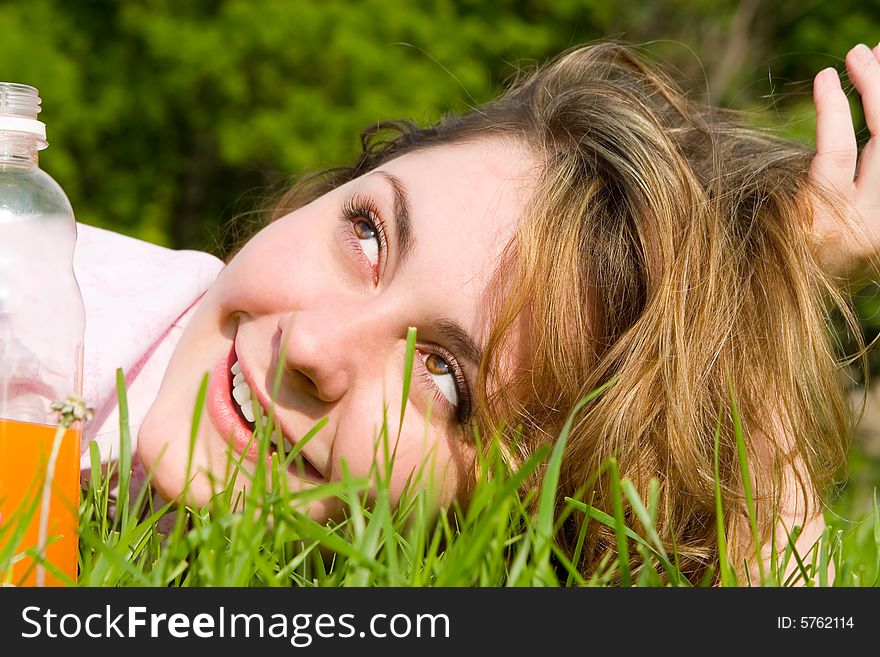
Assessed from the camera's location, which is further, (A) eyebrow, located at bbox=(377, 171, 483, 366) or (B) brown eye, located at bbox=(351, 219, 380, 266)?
(B) brown eye, located at bbox=(351, 219, 380, 266)

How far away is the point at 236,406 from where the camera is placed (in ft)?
6.30

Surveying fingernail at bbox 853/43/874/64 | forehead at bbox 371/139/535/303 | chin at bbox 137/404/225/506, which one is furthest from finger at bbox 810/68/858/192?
chin at bbox 137/404/225/506

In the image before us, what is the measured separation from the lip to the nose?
13 cm

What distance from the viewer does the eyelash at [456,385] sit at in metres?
1.83

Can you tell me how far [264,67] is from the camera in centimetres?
750

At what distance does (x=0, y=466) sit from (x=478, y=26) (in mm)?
7315

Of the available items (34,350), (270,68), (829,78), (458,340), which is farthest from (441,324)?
(270,68)

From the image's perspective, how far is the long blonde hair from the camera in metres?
1.88

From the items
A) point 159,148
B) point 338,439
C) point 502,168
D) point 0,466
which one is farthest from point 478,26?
point 0,466

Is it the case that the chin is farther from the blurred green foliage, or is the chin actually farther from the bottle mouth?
the blurred green foliage

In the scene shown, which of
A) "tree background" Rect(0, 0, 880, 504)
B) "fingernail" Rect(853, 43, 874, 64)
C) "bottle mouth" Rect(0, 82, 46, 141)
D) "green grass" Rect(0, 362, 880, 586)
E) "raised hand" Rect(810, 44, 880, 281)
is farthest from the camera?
"tree background" Rect(0, 0, 880, 504)

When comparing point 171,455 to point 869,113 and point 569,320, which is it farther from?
point 869,113

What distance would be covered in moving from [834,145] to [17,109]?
1754 millimetres
